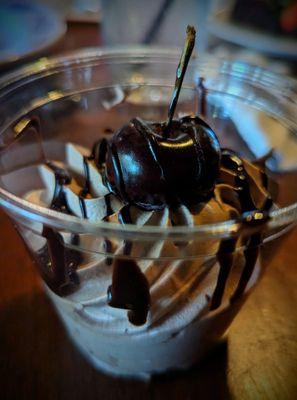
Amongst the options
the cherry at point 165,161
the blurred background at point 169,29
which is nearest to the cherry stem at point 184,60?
the cherry at point 165,161

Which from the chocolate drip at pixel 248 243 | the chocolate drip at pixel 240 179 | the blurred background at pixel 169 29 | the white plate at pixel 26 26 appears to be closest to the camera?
the chocolate drip at pixel 248 243

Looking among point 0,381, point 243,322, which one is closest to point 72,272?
point 0,381

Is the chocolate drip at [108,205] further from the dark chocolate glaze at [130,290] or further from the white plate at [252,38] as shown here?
the white plate at [252,38]

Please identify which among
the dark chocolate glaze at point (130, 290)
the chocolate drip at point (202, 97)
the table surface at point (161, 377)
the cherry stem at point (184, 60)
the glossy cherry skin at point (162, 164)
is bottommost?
the table surface at point (161, 377)

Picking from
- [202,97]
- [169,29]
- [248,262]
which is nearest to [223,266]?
[248,262]

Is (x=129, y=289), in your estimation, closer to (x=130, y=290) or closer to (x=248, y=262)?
(x=130, y=290)

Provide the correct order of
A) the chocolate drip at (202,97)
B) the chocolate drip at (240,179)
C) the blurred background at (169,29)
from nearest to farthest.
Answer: the chocolate drip at (240,179), the chocolate drip at (202,97), the blurred background at (169,29)

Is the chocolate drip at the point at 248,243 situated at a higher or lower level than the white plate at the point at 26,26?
higher

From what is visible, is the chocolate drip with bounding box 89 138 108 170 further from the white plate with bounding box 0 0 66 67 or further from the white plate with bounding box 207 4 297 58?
the white plate with bounding box 207 4 297 58
